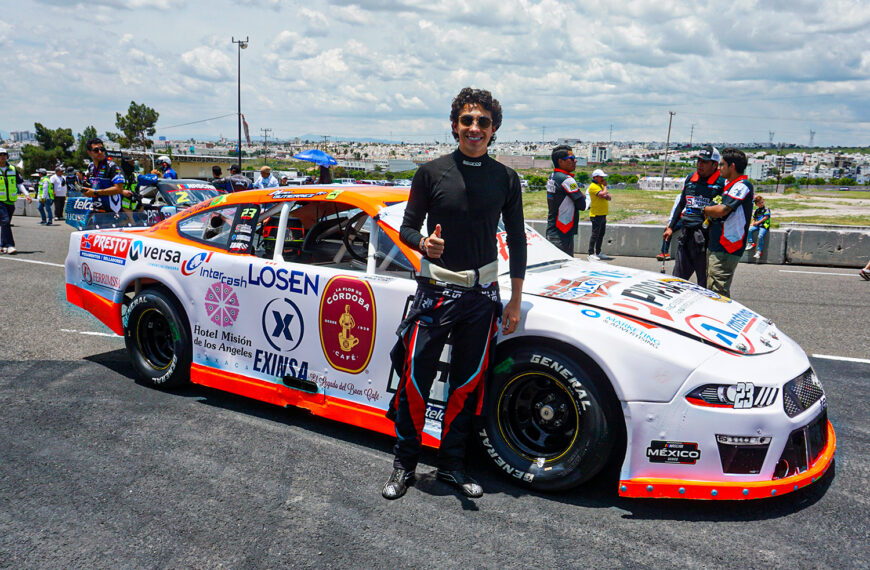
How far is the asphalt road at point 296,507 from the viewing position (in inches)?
104

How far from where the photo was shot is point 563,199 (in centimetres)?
768

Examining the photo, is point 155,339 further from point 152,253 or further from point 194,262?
point 194,262

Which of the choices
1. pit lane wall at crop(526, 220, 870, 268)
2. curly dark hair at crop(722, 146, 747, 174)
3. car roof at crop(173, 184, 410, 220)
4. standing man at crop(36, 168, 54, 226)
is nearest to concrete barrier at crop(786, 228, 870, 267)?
pit lane wall at crop(526, 220, 870, 268)

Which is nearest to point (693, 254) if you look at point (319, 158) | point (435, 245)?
point (435, 245)

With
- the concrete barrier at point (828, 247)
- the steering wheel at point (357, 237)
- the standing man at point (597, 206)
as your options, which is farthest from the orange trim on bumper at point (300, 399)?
the concrete barrier at point (828, 247)

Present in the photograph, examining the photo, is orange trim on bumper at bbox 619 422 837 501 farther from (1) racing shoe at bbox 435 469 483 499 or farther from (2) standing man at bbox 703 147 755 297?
(2) standing man at bbox 703 147 755 297

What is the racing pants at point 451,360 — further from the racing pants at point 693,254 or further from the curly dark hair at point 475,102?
the racing pants at point 693,254

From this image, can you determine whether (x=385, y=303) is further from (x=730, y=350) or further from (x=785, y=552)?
(x=785, y=552)

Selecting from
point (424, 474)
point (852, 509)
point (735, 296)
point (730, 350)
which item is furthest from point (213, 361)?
point (735, 296)

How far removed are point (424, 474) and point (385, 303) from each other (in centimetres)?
94

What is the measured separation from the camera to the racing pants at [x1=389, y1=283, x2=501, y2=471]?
307cm

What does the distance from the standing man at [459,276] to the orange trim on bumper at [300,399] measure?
27cm

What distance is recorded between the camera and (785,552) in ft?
8.73

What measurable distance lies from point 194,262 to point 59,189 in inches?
738
